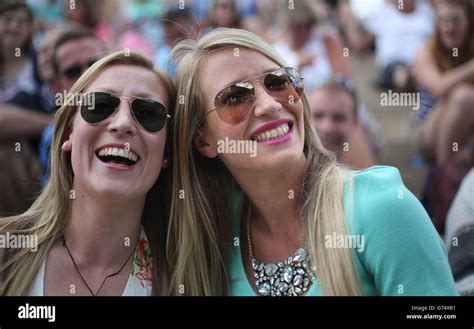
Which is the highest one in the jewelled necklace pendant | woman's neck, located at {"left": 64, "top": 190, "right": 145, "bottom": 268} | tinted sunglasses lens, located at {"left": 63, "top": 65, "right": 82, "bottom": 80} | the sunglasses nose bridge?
tinted sunglasses lens, located at {"left": 63, "top": 65, "right": 82, "bottom": 80}

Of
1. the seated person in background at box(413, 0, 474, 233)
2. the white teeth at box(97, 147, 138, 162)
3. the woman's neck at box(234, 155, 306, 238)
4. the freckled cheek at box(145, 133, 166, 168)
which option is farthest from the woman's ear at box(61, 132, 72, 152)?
the seated person in background at box(413, 0, 474, 233)

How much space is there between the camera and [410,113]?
310 centimetres

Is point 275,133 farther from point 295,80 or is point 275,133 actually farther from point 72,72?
point 72,72

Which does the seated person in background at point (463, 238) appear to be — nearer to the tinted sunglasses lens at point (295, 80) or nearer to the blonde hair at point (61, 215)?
the tinted sunglasses lens at point (295, 80)

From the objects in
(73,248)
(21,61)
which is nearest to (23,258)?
(73,248)

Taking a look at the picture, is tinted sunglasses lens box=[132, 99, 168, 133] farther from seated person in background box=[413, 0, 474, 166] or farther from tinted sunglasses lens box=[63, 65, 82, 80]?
seated person in background box=[413, 0, 474, 166]

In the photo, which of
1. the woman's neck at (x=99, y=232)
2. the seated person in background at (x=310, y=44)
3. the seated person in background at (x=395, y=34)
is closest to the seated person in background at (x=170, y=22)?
the seated person in background at (x=310, y=44)

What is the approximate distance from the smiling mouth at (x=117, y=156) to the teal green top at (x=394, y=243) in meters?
0.61

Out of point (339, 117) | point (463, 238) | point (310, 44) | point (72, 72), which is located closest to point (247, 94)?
point (463, 238)

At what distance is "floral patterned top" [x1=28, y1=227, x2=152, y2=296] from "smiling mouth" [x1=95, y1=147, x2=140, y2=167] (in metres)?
0.26

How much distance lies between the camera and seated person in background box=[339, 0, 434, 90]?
10.3ft

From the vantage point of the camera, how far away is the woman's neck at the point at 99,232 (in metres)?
1.95

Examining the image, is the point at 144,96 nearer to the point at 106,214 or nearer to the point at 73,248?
the point at 106,214

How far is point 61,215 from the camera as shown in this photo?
77.2 inches
